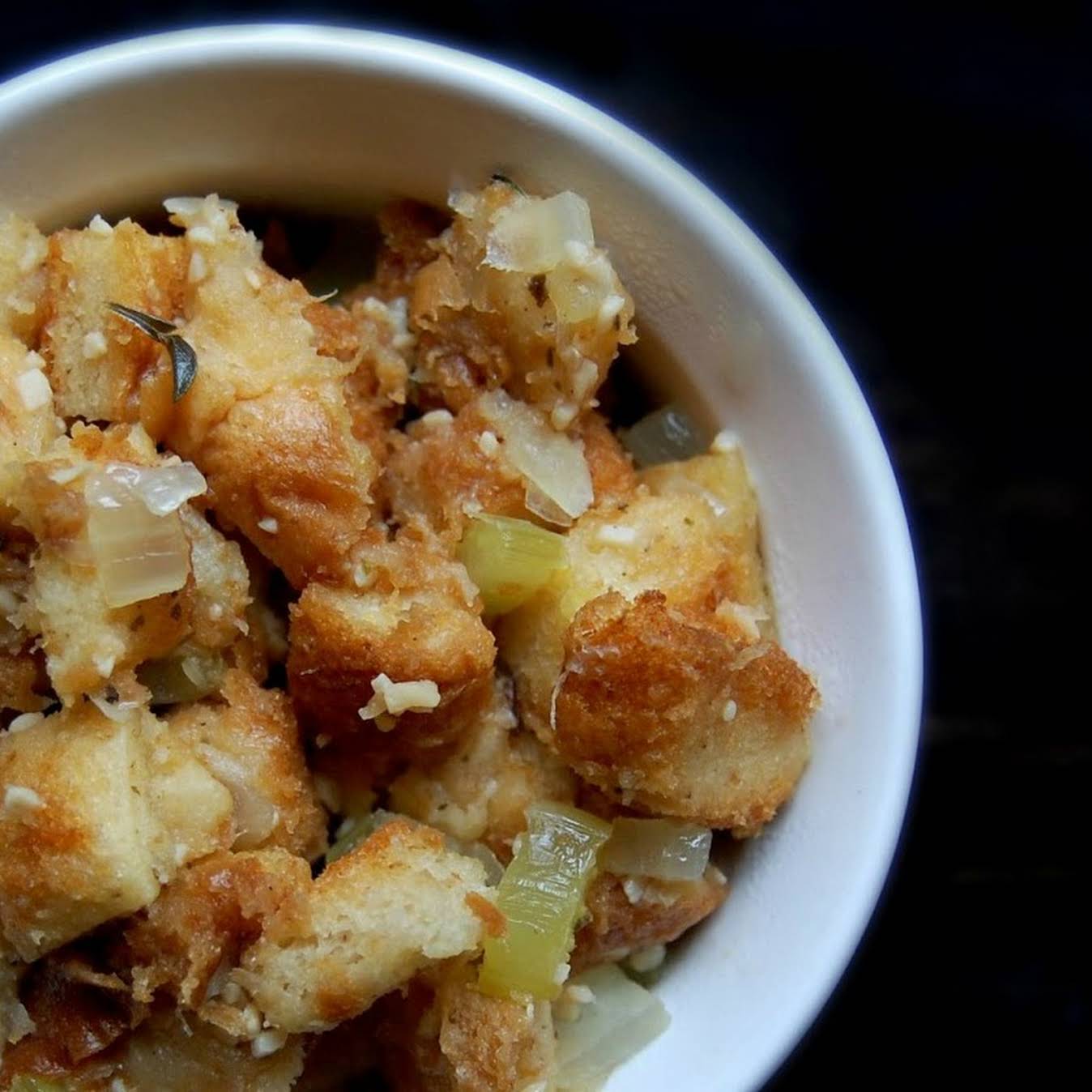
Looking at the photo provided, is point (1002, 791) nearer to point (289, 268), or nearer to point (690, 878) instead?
point (690, 878)

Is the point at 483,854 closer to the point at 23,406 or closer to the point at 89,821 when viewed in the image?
the point at 89,821

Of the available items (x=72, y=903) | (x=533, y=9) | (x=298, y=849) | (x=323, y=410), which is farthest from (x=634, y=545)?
(x=533, y=9)

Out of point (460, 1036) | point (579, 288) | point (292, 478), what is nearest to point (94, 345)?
point (292, 478)

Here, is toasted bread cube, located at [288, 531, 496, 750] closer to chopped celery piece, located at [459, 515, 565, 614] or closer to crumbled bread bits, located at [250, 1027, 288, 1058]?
chopped celery piece, located at [459, 515, 565, 614]

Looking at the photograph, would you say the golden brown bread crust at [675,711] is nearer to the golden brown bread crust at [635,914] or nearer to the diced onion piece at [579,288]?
the golden brown bread crust at [635,914]

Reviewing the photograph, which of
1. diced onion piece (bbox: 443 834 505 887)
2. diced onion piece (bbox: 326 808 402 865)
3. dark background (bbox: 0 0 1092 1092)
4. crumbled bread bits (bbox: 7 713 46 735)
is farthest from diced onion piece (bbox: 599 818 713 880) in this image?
dark background (bbox: 0 0 1092 1092)
